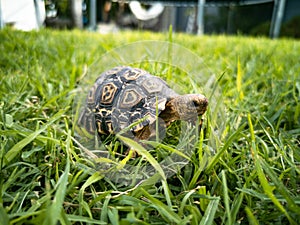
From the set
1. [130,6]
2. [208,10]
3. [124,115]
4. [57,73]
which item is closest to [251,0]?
[208,10]

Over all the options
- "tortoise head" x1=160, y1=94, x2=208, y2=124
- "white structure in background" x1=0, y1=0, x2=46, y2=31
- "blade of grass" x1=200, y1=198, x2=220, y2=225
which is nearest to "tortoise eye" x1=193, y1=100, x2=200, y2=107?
"tortoise head" x1=160, y1=94, x2=208, y2=124

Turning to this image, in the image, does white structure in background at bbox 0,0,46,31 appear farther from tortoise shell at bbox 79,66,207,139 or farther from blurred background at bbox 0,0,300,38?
blurred background at bbox 0,0,300,38

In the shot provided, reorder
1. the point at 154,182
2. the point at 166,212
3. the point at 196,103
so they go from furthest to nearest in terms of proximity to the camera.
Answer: the point at 196,103 → the point at 154,182 → the point at 166,212

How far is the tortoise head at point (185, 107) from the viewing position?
765 mm

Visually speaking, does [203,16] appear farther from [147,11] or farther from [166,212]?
[166,212]

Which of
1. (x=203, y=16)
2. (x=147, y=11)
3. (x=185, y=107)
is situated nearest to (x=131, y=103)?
(x=185, y=107)

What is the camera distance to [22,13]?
2793 mm

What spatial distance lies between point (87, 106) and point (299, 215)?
662 mm

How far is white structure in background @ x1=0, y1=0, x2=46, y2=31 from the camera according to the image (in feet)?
8.18

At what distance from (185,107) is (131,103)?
0.16 m

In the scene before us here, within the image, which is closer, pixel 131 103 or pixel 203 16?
pixel 131 103

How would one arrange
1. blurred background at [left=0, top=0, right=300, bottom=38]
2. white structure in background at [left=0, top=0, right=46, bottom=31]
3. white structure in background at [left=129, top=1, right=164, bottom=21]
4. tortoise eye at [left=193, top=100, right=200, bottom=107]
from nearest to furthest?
1. tortoise eye at [left=193, top=100, right=200, bottom=107]
2. white structure in background at [left=0, top=0, right=46, bottom=31]
3. blurred background at [left=0, top=0, right=300, bottom=38]
4. white structure in background at [left=129, top=1, right=164, bottom=21]

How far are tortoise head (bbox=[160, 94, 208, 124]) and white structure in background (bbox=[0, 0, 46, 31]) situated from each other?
198cm

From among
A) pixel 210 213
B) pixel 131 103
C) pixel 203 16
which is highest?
pixel 203 16
